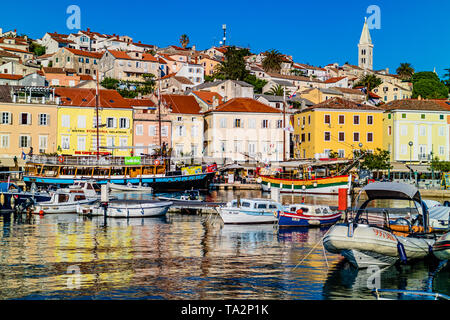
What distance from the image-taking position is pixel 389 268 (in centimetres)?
2244

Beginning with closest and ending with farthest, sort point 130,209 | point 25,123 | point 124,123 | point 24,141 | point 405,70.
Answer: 1. point 130,209
2. point 24,141
3. point 25,123
4. point 124,123
5. point 405,70

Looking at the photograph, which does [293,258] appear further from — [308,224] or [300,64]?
[300,64]

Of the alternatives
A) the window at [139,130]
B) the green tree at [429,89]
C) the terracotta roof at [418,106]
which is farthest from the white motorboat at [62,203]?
the green tree at [429,89]

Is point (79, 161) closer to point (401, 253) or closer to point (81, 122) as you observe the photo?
point (81, 122)

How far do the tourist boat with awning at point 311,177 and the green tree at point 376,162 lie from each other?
5342mm

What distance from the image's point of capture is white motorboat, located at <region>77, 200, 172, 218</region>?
128ft

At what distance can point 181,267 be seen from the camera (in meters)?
22.2

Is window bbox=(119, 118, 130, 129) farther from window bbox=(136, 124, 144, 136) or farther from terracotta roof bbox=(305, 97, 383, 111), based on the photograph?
terracotta roof bbox=(305, 97, 383, 111)

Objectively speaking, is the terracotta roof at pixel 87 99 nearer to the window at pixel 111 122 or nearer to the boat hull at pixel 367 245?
the window at pixel 111 122

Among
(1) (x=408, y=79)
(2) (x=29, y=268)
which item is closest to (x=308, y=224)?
(2) (x=29, y=268)

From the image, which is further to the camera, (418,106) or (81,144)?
(418,106)

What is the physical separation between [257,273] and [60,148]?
54760mm

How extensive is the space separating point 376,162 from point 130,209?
43573mm

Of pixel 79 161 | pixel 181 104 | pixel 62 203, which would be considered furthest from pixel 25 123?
pixel 62 203
